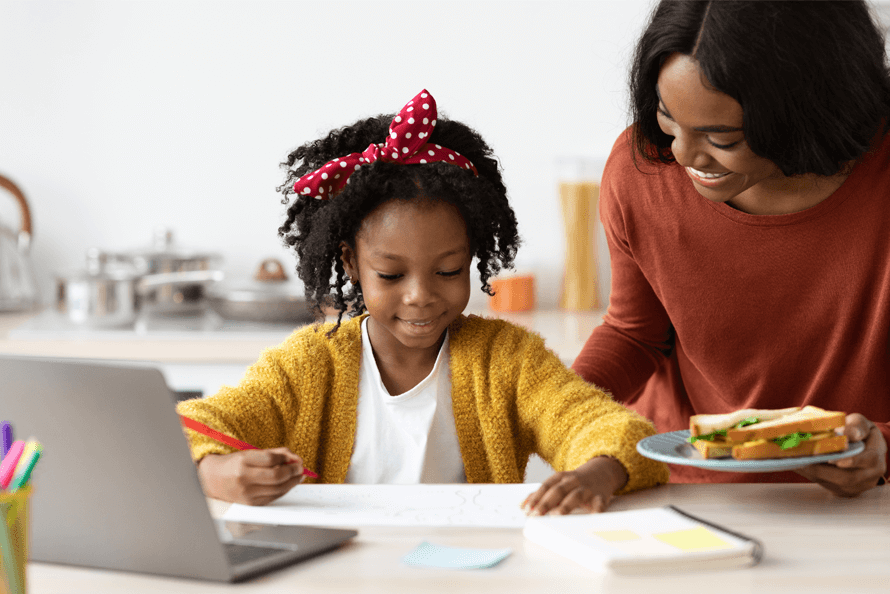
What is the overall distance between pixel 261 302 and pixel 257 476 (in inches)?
47.8

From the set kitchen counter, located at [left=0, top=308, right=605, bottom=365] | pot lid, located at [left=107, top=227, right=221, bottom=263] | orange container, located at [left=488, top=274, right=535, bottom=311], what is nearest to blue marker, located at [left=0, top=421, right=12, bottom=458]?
kitchen counter, located at [left=0, top=308, right=605, bottom=365]

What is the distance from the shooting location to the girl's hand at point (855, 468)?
88 cm

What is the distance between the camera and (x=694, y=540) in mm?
727

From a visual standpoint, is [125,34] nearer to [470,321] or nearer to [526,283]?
[526,283]

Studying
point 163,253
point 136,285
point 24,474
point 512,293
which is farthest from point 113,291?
point 24,474

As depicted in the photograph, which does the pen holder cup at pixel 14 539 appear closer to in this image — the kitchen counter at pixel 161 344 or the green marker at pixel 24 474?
the green marker at pixel 24 474

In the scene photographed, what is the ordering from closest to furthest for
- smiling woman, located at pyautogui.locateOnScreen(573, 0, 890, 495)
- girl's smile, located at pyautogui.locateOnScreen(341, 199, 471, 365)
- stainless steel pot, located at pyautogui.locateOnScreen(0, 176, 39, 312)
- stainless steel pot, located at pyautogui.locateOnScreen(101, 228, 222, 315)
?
1. smiling woman, located at pyautogui.locateOnScreen(573, 0, 890, 495)
2. girl's smile, located at pyautogui.locateOnScreen(341, 199, 471, 365)
3. stainless steel pot, located at pyautogui.locateOnScreen(101, 228, 222, 315)
4. stainless steel pot, located at pyautogui.locateOnScreen(0, 176, 39, 312)

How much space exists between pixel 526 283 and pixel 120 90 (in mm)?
1219

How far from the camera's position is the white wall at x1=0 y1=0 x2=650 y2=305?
7.80ft

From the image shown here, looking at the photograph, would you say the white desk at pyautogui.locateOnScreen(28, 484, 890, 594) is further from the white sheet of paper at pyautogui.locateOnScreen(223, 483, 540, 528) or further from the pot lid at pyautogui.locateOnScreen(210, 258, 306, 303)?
the pot lid at pyautogui.locateOnScreen(210, 258, 306, 303)

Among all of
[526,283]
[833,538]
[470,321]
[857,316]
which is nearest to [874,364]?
[857,316]

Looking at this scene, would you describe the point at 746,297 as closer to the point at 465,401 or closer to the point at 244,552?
the point at 465,401

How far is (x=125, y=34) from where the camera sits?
2.38m

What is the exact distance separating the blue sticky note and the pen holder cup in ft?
0.93
